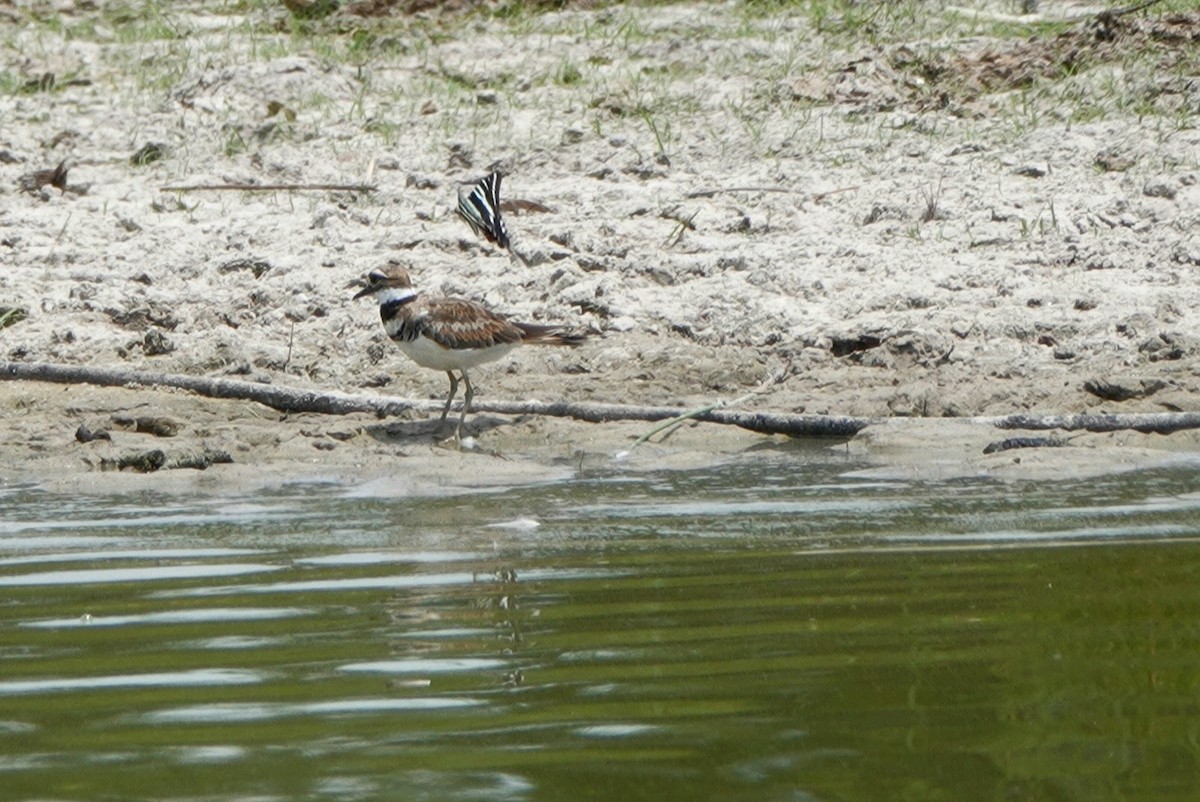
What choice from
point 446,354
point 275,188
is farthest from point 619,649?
point 275,188

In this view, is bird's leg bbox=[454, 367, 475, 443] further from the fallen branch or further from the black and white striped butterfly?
the black and white striped butterfly

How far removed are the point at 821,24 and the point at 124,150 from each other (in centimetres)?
443

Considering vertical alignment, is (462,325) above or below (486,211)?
below

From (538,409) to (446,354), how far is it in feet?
1.52

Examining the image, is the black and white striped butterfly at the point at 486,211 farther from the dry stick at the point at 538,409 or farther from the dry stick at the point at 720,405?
the dry stick at the point at 720,405

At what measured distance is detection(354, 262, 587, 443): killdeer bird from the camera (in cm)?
838

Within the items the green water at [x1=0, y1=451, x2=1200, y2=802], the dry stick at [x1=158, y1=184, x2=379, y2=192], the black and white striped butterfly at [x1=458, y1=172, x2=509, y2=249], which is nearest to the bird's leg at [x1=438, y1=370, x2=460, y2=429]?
the black and white striped butterfly at [x1=458, y1=172, x2=509, y2=249]

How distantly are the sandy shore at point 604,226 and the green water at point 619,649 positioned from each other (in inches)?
53.9

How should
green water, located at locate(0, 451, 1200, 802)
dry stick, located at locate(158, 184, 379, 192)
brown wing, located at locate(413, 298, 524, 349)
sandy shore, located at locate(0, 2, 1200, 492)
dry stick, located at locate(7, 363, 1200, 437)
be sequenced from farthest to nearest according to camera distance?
dry stick, located at locate(158, 184, 379, 192) → brown wing, located at locate(413, 298, 524, 349) → sandy shore, located at locate(0, 2, 1200, 492) → dry stick, located at locate(7, 363, 1200, 437) → green water, located at locate(0, 451, 1200, 802)

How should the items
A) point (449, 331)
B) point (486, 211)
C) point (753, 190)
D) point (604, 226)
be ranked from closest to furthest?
point (449, 331), point (486, 211), point (604, 226), point (753, 190)

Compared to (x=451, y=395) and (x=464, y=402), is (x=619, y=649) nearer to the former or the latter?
(x=451, y=395)

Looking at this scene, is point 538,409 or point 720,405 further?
point 538,409

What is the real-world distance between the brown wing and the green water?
192cm

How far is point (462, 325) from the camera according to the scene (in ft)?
27.6
